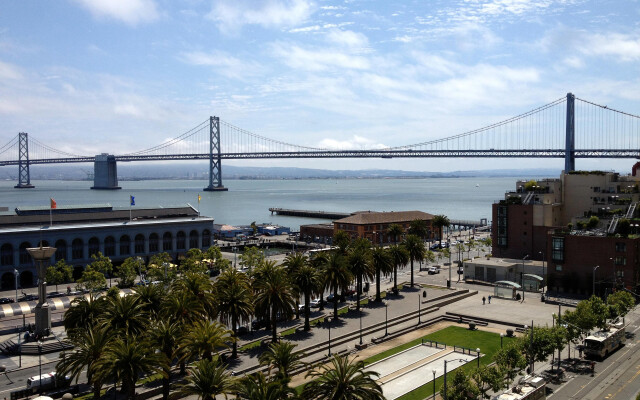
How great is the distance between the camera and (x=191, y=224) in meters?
74.8

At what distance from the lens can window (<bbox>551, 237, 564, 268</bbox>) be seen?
2263 inches

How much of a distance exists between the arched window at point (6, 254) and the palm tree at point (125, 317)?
34.9 meters

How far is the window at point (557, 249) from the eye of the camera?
189ft

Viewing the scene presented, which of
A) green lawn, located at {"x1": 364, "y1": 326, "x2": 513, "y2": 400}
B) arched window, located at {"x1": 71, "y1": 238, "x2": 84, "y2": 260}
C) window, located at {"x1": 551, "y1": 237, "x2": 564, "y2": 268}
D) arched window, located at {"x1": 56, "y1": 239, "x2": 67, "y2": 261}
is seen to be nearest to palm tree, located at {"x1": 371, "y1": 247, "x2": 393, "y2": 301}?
green lawn, located at {"x1": 364, "y1": 326, "x2": 513, "y2": 400}

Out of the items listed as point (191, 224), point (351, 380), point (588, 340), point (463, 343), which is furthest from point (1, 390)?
point (191, 224)

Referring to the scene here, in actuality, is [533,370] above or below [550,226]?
below

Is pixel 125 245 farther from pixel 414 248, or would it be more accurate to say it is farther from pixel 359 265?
pixel 414 248

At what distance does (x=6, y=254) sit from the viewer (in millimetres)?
60438

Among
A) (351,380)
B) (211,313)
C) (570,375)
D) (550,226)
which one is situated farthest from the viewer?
(550,226)

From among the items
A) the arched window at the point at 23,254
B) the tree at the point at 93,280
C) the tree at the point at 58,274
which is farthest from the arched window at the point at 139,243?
the tree at the point at 93,280

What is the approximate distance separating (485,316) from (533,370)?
1396 centimetres

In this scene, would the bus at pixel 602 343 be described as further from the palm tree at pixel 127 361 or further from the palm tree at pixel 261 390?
the palm tree at pixel 127 361

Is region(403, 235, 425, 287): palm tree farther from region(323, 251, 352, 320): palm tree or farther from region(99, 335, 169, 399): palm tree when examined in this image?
region(99, 335, 169, 399): palm tree

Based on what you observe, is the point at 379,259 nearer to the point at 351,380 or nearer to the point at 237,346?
the point at 237,346
